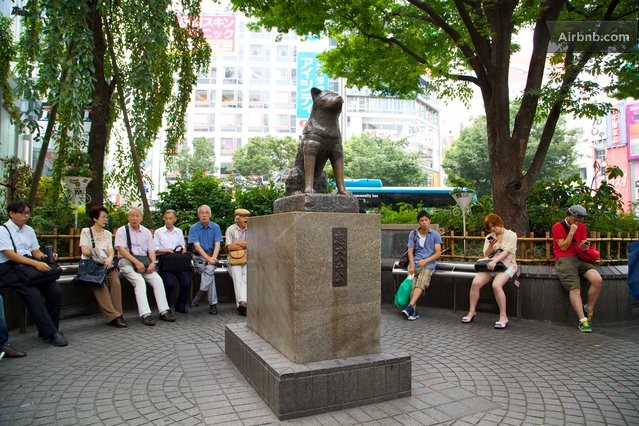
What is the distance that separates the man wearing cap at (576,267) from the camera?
6332mm

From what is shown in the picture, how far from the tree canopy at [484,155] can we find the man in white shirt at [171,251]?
30.8m

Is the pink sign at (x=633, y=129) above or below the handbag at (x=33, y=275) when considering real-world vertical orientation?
above

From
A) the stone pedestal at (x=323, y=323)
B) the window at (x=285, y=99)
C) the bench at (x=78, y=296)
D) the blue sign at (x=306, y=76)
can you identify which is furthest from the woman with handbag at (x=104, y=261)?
the window at (x=285, y=99)

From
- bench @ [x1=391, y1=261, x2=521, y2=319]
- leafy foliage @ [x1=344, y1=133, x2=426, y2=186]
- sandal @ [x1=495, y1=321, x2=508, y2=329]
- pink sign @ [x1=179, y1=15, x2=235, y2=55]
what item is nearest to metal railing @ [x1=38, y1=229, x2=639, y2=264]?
bench @ [x1=391, y1=261, x2=521, y2=319]

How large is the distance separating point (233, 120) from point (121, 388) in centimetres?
6168

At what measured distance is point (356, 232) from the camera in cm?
400

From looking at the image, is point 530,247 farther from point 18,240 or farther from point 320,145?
point 18,240

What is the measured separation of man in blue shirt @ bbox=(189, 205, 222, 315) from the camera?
7691mm

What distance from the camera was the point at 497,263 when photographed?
669 centimetres

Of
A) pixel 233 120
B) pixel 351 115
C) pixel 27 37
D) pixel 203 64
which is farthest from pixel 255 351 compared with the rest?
pixel 233 120

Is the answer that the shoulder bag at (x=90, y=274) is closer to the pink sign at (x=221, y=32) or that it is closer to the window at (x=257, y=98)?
the pink sign at (x=221, y=32)

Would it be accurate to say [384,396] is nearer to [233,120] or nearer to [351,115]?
[351,115]

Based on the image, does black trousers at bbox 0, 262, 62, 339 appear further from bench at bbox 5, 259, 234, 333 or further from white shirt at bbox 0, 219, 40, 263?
bench at bbox 5, 259, 234, 333

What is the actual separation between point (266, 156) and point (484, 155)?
20721 mm
